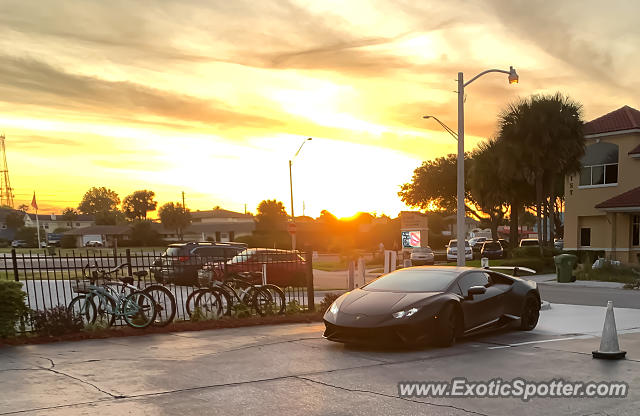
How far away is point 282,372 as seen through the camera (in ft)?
27.1

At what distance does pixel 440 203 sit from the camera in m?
73.9

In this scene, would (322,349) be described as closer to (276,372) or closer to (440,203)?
(276,372)

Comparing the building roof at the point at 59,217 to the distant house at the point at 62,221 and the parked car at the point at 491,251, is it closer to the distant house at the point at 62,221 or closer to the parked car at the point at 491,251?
the distant house at the point at 62,221

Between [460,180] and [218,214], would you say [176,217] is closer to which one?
[218,214]

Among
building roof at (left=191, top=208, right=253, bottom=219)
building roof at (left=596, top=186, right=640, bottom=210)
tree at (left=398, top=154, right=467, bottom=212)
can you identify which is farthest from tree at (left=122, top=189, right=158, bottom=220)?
building roof at (left=596, top=186, right=640, bottom=210)

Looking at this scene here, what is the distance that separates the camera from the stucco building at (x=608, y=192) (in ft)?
117

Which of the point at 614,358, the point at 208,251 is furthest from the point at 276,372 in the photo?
the point at 208,251

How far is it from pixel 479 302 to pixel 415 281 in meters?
1.16

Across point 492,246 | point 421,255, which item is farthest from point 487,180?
point 421,255

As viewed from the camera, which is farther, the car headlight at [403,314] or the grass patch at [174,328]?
the grass patch at [174,328]

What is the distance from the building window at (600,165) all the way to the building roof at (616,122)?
3.19 feet

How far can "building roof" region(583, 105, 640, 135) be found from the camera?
36.4 meters

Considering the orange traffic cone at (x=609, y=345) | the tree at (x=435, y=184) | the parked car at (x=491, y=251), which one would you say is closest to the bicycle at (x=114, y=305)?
the orange traffic cone at (x=609, y=345)

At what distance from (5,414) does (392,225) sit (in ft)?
253
